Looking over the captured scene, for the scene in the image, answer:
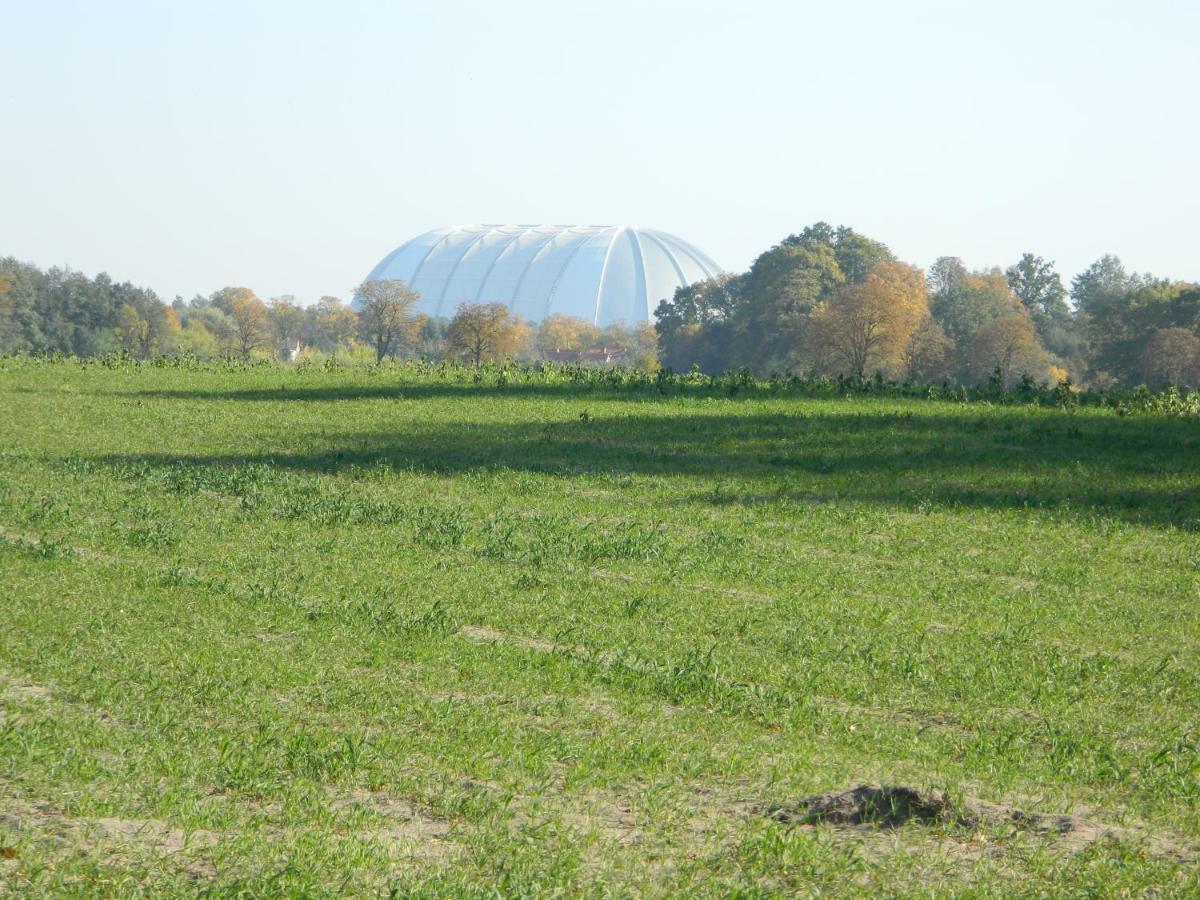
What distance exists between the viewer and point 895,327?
2876 inches

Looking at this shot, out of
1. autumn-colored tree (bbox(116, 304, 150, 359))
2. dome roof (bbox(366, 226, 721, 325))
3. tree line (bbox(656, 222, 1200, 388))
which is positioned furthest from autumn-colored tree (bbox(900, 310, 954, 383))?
dome roof (bbox(366, 226, 721, 325))

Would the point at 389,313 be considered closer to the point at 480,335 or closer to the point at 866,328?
the point at 480,335

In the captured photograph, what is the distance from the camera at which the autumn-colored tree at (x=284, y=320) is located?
135500mm

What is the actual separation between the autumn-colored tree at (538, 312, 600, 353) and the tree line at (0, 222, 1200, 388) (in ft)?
119

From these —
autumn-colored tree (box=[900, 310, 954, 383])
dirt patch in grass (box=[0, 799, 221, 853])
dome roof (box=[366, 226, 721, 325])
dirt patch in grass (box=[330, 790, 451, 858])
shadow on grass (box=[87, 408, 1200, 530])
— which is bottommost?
dirt patch in grass (box=[330, 790, 451, 858])

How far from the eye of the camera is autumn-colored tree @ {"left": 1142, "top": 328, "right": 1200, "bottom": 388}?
6400 cm

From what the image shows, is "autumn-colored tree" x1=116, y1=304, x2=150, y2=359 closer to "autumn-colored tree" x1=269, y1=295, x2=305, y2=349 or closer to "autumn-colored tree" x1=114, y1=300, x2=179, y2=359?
"autumn-colored tree" x1=114, y1=300, x2=179, y2=359

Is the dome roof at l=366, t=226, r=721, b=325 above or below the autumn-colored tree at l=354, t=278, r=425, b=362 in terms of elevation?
above

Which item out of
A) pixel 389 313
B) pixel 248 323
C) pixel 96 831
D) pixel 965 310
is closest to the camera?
pixel 96 831

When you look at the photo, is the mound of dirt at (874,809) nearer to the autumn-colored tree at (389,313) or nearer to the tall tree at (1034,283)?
the autumn-colored tree at (389,313)

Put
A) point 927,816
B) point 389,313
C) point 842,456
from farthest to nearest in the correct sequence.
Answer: point 389,313
point 842,456
point 927,816

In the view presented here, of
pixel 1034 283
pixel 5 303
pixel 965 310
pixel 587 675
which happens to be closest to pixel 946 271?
pixel 1034 283

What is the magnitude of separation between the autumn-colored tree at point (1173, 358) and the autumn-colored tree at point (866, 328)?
1288 centimetres

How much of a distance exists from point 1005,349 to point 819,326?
40.0 ft
